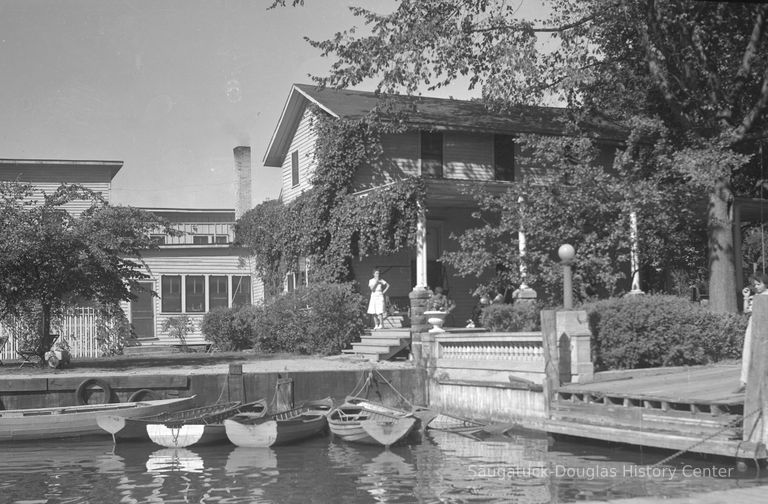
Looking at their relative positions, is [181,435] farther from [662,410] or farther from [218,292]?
[218,292]

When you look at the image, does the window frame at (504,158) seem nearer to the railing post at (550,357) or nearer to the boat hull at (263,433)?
the railing post at (550,357)

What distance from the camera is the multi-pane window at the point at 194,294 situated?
38750mm

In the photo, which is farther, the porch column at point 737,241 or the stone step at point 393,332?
the porch column at point 737,241

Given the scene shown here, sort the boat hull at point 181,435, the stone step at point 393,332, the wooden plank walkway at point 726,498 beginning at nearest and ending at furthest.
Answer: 1. the wooden plank walkway at point 726,498
2. the boat hull at point 181,435
3. the stone step at point 393,332

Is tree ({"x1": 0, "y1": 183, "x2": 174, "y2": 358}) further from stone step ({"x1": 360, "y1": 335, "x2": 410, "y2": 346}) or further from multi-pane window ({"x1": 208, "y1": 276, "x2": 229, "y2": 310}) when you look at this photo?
multi-pane window ({"x1": 208, "y1": 276, "x2": 229, "y2": 310})

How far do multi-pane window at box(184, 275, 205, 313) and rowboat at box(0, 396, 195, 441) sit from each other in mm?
17187

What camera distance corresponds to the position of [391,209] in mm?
28109

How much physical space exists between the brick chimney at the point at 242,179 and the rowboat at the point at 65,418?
2374cm

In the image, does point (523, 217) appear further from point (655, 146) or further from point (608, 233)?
point (655, 146)

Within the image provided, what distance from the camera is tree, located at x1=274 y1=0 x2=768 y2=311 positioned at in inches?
990

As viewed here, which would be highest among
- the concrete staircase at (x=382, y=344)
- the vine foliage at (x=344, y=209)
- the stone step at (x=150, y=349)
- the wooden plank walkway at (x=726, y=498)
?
the vine foliage at (x=344, y=209)

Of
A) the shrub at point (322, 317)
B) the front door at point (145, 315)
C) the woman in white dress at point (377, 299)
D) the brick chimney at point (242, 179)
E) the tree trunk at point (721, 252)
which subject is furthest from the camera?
the brick chimney at point (242, 179)

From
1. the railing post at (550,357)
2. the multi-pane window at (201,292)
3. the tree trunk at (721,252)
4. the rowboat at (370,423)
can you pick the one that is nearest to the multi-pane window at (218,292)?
the multi-pane window at (201,292)

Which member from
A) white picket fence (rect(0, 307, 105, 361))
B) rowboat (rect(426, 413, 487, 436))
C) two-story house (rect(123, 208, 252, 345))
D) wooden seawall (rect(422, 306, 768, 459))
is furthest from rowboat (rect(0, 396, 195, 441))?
two-story house (rect(123, 208, 252, 345))
